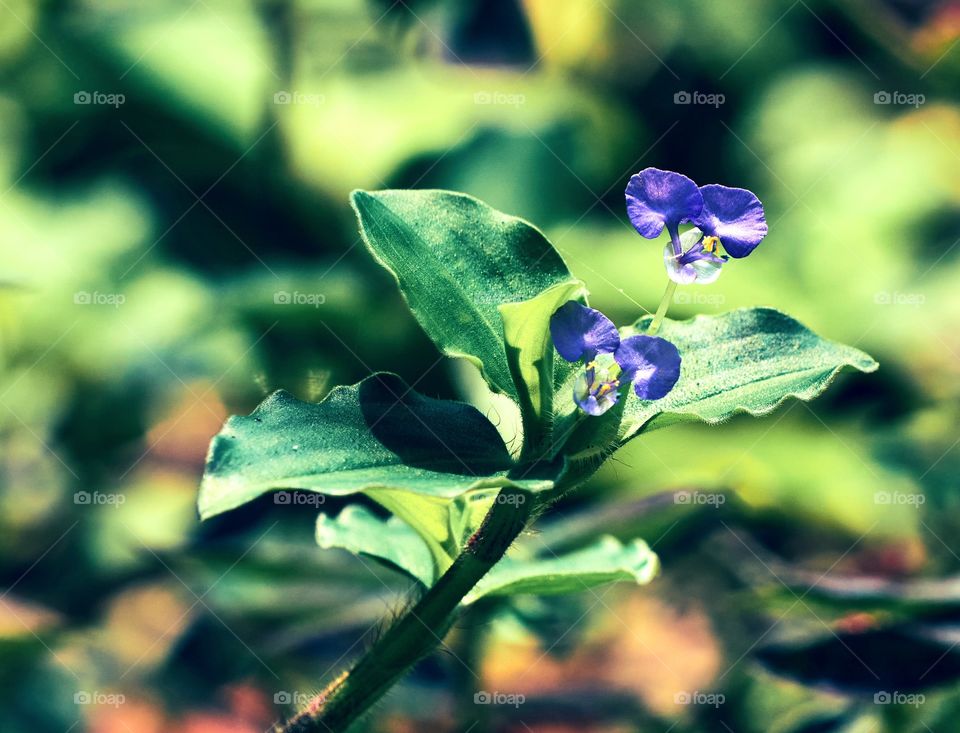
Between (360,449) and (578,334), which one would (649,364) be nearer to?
(578,334)


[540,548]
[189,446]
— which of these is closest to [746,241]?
[540,548]

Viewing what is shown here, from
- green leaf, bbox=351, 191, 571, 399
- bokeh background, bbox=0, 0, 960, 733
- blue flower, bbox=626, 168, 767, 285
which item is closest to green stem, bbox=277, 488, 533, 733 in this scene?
green leaf, bbox=351, 191, 571, 399

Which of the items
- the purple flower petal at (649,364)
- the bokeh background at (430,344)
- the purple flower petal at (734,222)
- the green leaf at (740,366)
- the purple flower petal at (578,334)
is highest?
the purple flower petal at (734,222)

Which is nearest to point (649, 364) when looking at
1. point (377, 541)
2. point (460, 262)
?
point (460, 262)

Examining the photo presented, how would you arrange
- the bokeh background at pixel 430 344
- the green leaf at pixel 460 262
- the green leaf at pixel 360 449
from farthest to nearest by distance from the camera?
the bokeh background at pixel 430 344 < the green leaf at pixel 460 262 < the green leaf at pixel 360 449

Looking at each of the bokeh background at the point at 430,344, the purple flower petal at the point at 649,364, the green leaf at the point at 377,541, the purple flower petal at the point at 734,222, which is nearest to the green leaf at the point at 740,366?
the purple flower petal at the point at 649,364

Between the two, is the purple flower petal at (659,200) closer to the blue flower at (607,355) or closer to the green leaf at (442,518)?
the blue flower at (607,355)
